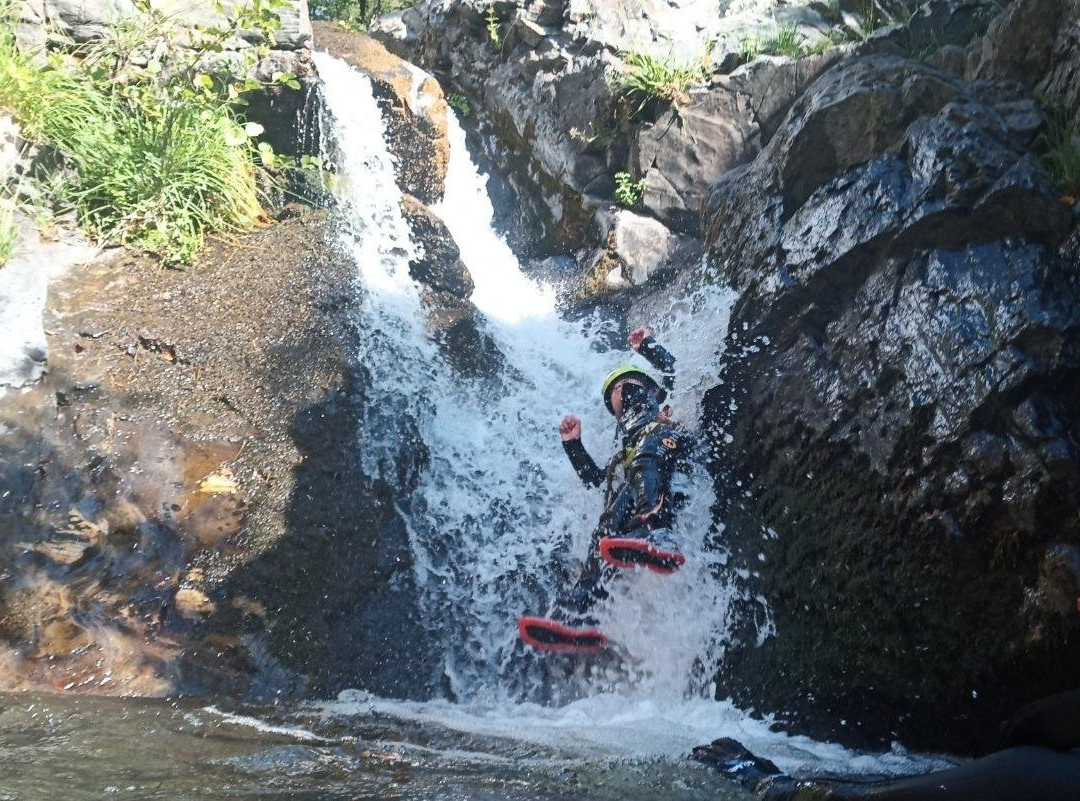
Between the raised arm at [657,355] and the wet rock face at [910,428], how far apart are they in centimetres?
57

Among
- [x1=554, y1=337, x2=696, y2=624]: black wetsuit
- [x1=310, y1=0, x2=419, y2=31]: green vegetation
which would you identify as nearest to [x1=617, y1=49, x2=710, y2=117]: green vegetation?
[x1=554, y1=337, x2=696, y2=624]: black wetsuit

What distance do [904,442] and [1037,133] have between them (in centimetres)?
223

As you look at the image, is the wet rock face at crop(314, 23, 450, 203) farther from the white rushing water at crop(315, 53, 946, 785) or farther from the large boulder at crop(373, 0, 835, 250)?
the large boulder at crop(373, 0, 835, 250)

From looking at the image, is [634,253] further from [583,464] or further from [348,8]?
[348,8]

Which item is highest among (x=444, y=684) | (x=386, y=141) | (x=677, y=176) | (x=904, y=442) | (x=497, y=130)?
(x=497, y=130)

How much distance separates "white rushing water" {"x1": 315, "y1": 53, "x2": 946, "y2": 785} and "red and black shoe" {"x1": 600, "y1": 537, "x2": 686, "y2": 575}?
0.87 ft

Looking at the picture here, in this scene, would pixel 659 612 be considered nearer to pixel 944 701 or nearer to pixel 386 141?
pixel 944 701

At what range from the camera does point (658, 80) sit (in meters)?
7.36

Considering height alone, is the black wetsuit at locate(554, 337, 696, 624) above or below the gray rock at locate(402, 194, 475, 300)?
below

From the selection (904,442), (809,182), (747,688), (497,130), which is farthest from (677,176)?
(747,688)

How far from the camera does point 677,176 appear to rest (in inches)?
285

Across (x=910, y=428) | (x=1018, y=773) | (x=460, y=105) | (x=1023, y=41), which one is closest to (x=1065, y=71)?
(x=1023, y=41)

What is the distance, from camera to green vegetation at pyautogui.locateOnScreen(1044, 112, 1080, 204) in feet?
13.5

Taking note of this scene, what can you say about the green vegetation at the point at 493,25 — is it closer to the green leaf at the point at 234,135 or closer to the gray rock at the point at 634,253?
the gray rock at the point at 634,253
